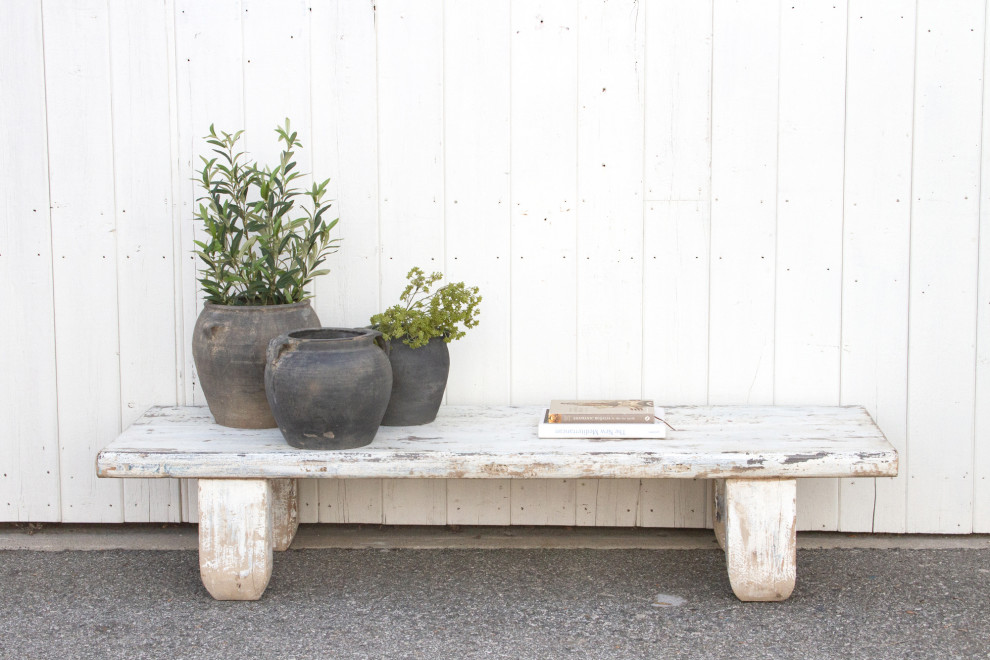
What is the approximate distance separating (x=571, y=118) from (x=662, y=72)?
0.24m

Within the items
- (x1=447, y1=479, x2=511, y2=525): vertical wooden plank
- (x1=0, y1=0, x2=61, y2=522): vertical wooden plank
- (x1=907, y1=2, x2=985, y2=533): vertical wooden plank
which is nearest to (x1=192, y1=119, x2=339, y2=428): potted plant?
(x1=0, y1=0, x2=61, y2=522): vertical wooden plank

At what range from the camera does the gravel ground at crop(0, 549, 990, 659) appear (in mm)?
1967

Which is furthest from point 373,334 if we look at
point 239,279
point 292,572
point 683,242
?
point 683,242

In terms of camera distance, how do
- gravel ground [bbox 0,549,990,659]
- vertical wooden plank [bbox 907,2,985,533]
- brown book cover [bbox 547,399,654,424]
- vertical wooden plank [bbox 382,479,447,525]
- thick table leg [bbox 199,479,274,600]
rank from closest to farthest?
gravel ground [bbox 0,549,990,659] → thick table leg [bbox 199,479,274,600] → brown book cover [bbox 547,399,654,424] → vertical wooden plank [bbox 907,2,985,533] → vertical wooden plank [bbox 382,479,447,525]

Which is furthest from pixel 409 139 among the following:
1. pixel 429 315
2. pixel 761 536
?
pixel 761 536

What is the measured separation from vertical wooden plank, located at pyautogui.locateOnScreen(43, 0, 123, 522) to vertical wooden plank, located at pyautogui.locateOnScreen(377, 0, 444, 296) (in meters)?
0.66

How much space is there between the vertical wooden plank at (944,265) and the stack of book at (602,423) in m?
0.72

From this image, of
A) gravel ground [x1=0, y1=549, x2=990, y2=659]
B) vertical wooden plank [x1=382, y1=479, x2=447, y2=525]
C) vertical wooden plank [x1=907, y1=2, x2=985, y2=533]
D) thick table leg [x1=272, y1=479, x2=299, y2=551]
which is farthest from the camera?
vertical wooden plank [x1=382, y1=479, x2=447, y2=525]

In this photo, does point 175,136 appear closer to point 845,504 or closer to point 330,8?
point 330,8

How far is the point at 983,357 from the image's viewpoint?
243cm

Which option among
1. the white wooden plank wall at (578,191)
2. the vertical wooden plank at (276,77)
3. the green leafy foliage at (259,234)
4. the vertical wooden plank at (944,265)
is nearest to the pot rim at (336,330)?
the green leafy foliage at (259,234)

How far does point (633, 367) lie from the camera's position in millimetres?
2490

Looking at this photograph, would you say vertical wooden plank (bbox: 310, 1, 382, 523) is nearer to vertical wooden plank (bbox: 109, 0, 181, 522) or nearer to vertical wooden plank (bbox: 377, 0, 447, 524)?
vertical wooden plank (bbox: 377, 0, 447, 524)

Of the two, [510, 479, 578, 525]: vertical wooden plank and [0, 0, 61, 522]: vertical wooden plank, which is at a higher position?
[0, 0, 61, 522]: vertical wooden plank
